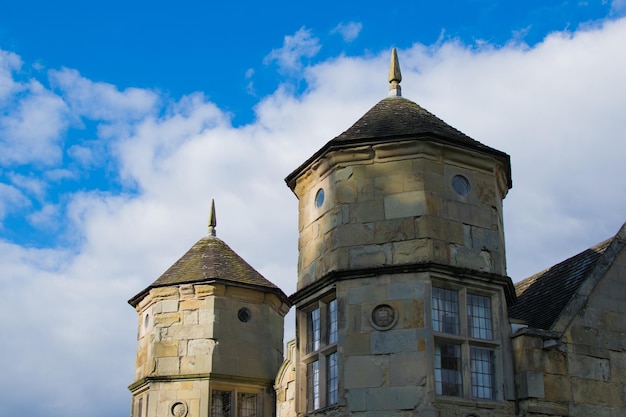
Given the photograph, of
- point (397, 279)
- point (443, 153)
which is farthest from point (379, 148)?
point (397, 279)

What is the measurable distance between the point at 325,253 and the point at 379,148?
5.44 ft

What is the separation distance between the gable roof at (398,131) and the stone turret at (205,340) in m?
4.81

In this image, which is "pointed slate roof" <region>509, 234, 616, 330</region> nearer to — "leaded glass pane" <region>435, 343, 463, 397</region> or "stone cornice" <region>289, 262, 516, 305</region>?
"stone cornice" <region>289, 262, 516, 305</region>

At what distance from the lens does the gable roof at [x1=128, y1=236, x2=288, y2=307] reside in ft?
60.6

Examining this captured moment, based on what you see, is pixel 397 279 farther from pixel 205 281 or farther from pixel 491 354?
pixel 205 281

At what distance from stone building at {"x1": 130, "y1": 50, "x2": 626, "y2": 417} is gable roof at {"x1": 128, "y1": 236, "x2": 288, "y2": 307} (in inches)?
183

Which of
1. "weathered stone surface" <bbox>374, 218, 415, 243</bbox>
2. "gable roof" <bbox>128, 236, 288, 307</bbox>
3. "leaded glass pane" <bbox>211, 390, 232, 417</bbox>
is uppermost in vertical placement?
"gable roof" <bbox>128, 236, 288, 307</bbox>

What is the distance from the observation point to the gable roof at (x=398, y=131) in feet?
42.4

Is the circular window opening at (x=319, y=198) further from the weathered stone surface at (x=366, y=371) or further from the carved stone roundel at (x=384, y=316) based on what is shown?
the weathered stone surface at (x=366, y=371)

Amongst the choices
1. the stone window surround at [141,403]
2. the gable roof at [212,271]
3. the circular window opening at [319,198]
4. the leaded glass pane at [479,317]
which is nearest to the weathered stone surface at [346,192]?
the circular window opening at [319,198]

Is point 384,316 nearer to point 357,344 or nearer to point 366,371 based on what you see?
point 357,344

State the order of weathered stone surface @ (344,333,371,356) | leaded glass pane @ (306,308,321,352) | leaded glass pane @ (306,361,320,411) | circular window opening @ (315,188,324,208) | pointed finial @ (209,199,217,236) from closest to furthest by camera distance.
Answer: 1. weathered stone surface @ (344,333,371,356)
2. leaded glass pane @ (306,361,320,411)
3. leaded glass pane @ (306,308,321,352)
4. circular window opening @ (315,188,324,208)
5. pointed finial @ (209,199,217,236)

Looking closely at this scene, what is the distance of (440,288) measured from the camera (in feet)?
40.6

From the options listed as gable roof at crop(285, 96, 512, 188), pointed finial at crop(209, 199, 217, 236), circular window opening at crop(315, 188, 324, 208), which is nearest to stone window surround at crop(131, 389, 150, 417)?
pointed finial at crop(209, 199, 217, 236)
